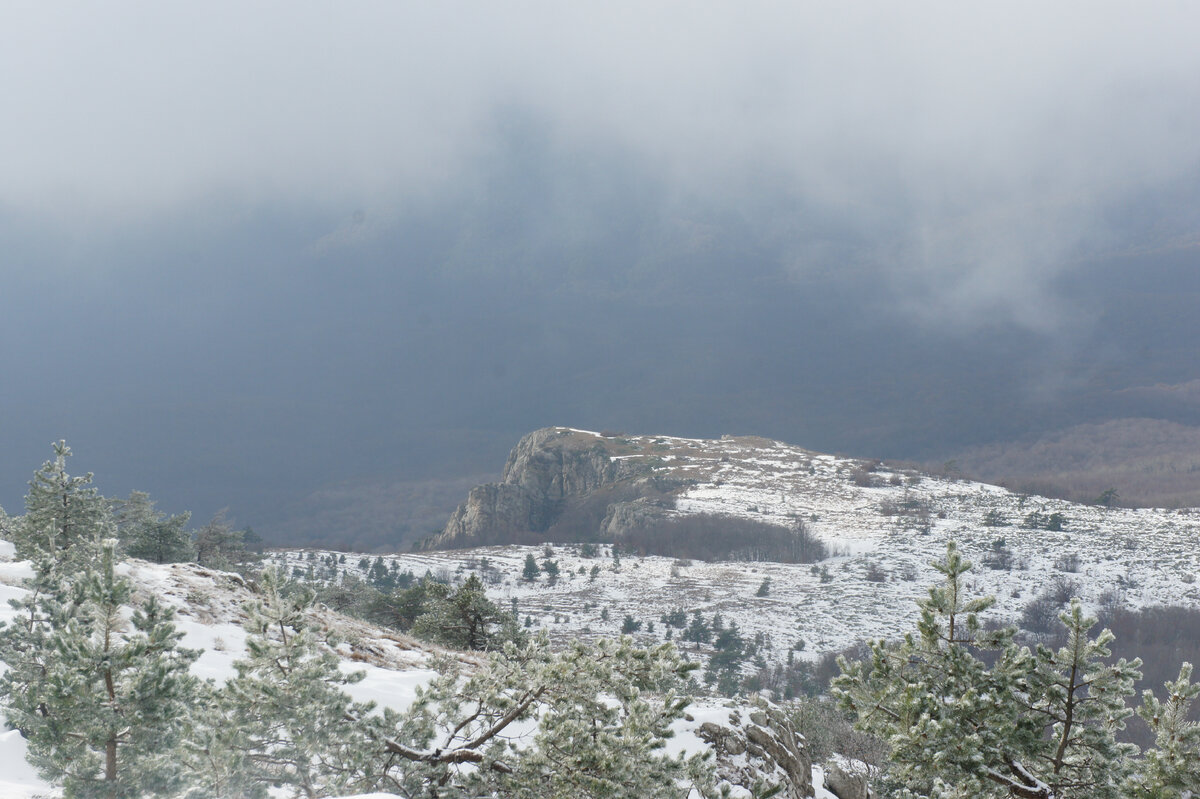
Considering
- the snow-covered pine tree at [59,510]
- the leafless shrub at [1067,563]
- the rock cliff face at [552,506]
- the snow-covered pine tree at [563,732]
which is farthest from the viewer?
the rock cliff face at [552,506]

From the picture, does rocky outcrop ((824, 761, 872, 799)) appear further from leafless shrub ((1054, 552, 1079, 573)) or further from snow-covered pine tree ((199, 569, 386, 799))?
leafless shrub ((1054, 552, 1079, 573))

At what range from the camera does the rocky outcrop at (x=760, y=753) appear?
12086mm

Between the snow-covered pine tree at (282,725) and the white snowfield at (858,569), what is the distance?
157 feet

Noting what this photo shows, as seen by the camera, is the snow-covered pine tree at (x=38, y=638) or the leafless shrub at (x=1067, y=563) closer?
the snow-covered pine tree at (x=38, y=638)

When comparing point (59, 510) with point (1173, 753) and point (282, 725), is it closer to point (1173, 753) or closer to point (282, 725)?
point (282, 725)

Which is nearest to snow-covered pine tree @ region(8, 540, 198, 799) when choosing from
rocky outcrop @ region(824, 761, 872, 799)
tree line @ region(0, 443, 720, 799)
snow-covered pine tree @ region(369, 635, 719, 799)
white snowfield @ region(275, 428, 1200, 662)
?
tree line @ region(0, 443, 720, 799)

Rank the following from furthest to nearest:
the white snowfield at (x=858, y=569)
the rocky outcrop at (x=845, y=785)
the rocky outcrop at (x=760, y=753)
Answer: the white snowfield at (x=858, y=569), the rocky outcrop at (x=845, y=785), the rocky outcrop at (x=760, y=753)

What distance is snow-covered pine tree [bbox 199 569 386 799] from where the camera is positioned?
23.2 ft

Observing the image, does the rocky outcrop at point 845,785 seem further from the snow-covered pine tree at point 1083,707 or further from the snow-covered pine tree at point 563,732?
the snow-covered pine tree at point 1083,707

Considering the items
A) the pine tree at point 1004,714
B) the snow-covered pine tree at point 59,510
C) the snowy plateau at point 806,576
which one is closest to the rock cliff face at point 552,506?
the snowy plateau at point 806,576

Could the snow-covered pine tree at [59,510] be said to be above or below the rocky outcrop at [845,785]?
above

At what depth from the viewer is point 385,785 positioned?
Answer: 8289 mm

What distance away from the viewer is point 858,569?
88000mm

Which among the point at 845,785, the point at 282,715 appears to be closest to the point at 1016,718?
the point at 282,715
